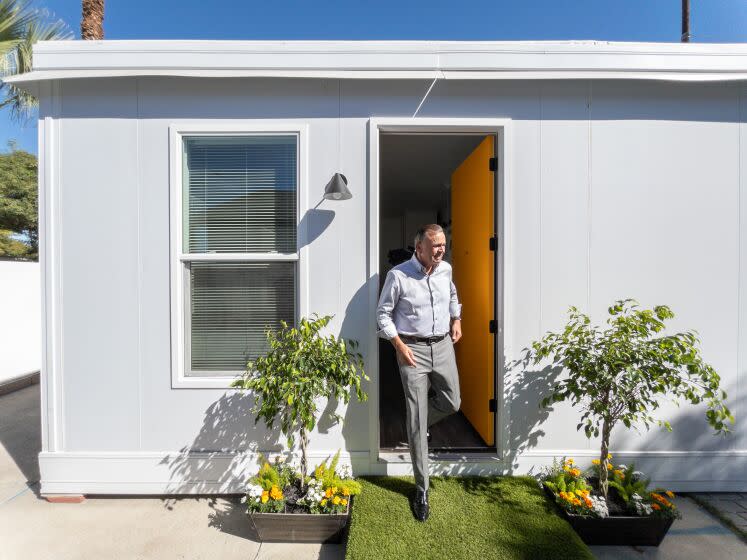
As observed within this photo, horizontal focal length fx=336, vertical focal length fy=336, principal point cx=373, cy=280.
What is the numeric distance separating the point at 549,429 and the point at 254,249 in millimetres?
2364

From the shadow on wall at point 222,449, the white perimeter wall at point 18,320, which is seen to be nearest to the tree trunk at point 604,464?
the shadow on wall at point 222,449

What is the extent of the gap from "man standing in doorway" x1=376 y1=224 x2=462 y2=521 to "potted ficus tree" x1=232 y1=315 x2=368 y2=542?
0.32 meters

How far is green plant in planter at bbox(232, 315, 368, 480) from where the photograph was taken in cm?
185

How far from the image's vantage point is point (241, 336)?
233 cm

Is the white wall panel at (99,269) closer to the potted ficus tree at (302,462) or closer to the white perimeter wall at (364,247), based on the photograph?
the white perimeter wall at (364,247)

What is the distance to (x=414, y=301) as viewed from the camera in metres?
2.02

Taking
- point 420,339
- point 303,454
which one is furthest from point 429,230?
point 303,454

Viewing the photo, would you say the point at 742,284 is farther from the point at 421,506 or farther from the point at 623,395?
the point at 421,506

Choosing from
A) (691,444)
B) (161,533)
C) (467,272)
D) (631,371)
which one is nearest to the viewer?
(631,371)

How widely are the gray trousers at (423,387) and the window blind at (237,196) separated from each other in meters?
1.12

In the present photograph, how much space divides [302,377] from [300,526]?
34.1 inches

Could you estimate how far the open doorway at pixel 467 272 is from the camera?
2.48 meters

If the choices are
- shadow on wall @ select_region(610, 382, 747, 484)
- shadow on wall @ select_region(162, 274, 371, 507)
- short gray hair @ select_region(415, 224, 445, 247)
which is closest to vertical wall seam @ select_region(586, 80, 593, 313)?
shadow on wall @ select_region(610, 382, 747, 484)

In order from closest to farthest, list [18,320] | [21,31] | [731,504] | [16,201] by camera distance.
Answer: [731,504] → [21,31] → [18,320] → [16,201]
